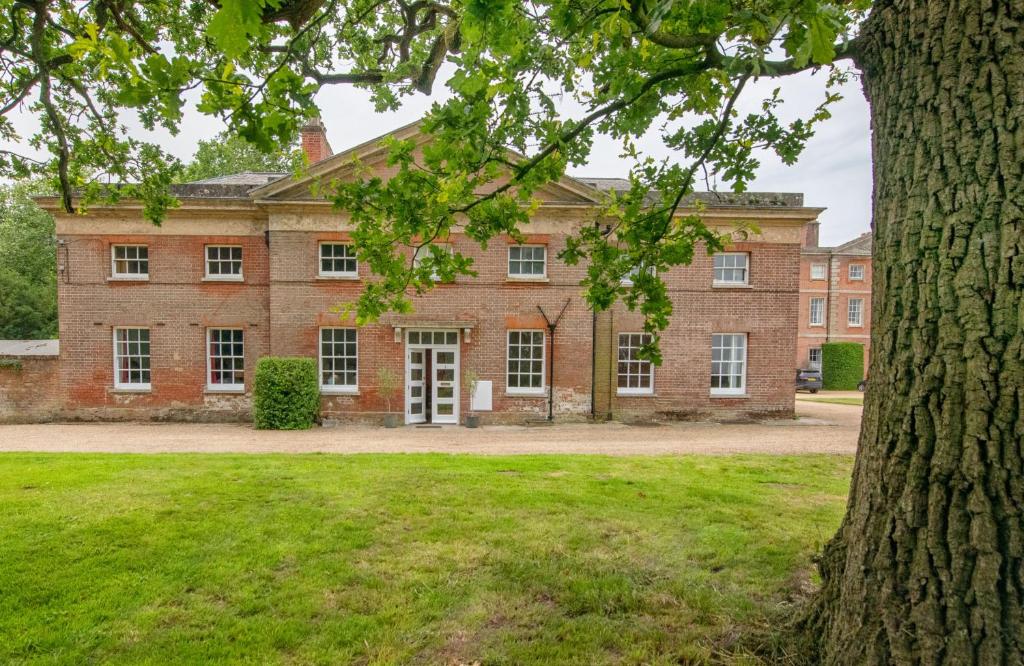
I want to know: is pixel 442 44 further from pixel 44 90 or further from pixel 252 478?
pixel 252 478

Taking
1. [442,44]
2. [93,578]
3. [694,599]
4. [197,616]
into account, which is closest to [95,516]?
[93,578]

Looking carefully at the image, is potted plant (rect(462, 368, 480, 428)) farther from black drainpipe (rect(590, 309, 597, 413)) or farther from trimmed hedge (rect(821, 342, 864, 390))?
trimmed hedge (rect(821, 342, 864, 390))

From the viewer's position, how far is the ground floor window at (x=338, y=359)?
14453 millimetres

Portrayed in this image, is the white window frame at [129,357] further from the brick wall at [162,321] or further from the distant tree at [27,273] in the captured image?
the distant tree at [27,273]

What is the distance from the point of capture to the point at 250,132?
284cm

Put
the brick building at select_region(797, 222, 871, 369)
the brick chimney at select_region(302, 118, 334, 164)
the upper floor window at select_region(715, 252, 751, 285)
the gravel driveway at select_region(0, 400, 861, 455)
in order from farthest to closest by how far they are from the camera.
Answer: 1. the brick building at select_region(797, 222, 871, 369)
2. the brick chimney at select_region(302, 118, 334, 164)
3. the upper floor window at select_region(715, 252, 751, 285)
4. the gravel driveway at select_region(0, 400, 861, 455)

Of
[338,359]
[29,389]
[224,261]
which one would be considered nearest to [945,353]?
[338,359]

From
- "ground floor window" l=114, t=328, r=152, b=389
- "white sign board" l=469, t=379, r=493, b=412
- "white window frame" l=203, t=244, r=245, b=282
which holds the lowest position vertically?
"white sign board" l=469, t=379, r=493, b=412

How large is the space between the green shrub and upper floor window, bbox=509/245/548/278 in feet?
21.7

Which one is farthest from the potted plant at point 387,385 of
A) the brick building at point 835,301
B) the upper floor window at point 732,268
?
the brick building at point 835,301

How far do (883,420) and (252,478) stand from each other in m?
6.79

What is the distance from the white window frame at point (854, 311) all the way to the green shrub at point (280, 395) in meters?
33.9

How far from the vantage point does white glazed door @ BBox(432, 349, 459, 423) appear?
14.7 metres

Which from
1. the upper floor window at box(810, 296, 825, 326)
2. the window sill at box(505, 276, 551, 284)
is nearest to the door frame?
the window sill at box(505, 276, 551, 284)
